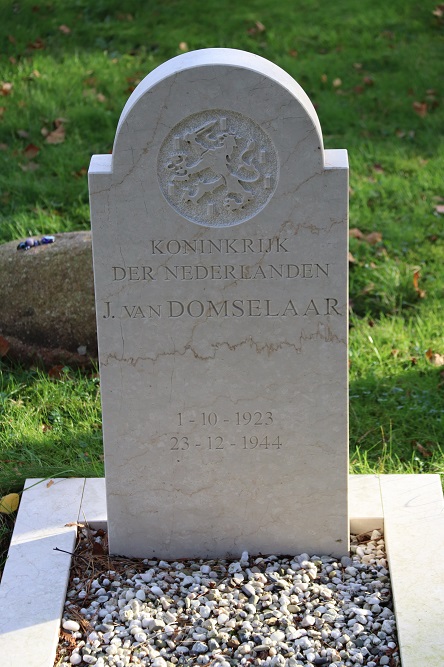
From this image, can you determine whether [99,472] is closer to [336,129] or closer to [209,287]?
[209,287]

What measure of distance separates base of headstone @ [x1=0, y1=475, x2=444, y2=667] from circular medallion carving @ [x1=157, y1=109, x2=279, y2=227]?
53.9 inches

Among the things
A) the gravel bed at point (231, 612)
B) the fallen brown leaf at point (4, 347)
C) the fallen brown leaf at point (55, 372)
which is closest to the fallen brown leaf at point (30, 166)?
the fallen brown leaf at point (4, 347)

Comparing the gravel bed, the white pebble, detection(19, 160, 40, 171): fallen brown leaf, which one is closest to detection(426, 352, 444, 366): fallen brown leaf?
the gravel bed

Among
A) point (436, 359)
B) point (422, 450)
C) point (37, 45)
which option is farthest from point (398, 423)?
point (37, 45)

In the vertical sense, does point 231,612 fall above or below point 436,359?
above

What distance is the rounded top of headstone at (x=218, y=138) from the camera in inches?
120

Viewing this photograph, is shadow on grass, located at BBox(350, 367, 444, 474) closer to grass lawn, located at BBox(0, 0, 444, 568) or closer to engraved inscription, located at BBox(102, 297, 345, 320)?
grass lawn, located at BBox(0, 0, 444, 568)

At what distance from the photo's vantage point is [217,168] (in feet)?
10.5

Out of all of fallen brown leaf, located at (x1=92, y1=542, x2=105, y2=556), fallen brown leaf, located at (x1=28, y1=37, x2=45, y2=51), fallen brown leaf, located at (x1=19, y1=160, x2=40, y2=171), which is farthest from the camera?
fallen brown leaf, located at (x1=28, y1=37, x2=45, y2=51)

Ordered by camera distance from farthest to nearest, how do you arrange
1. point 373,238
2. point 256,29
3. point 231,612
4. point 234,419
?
point 256,29
point 373,238
point 234,419
point 231,612

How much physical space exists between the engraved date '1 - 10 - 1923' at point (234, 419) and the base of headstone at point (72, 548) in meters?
0.61

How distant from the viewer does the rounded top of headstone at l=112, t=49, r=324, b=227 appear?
120 inches

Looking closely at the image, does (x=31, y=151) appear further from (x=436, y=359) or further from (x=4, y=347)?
(x=436, y=359)

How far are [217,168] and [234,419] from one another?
3.09ft
